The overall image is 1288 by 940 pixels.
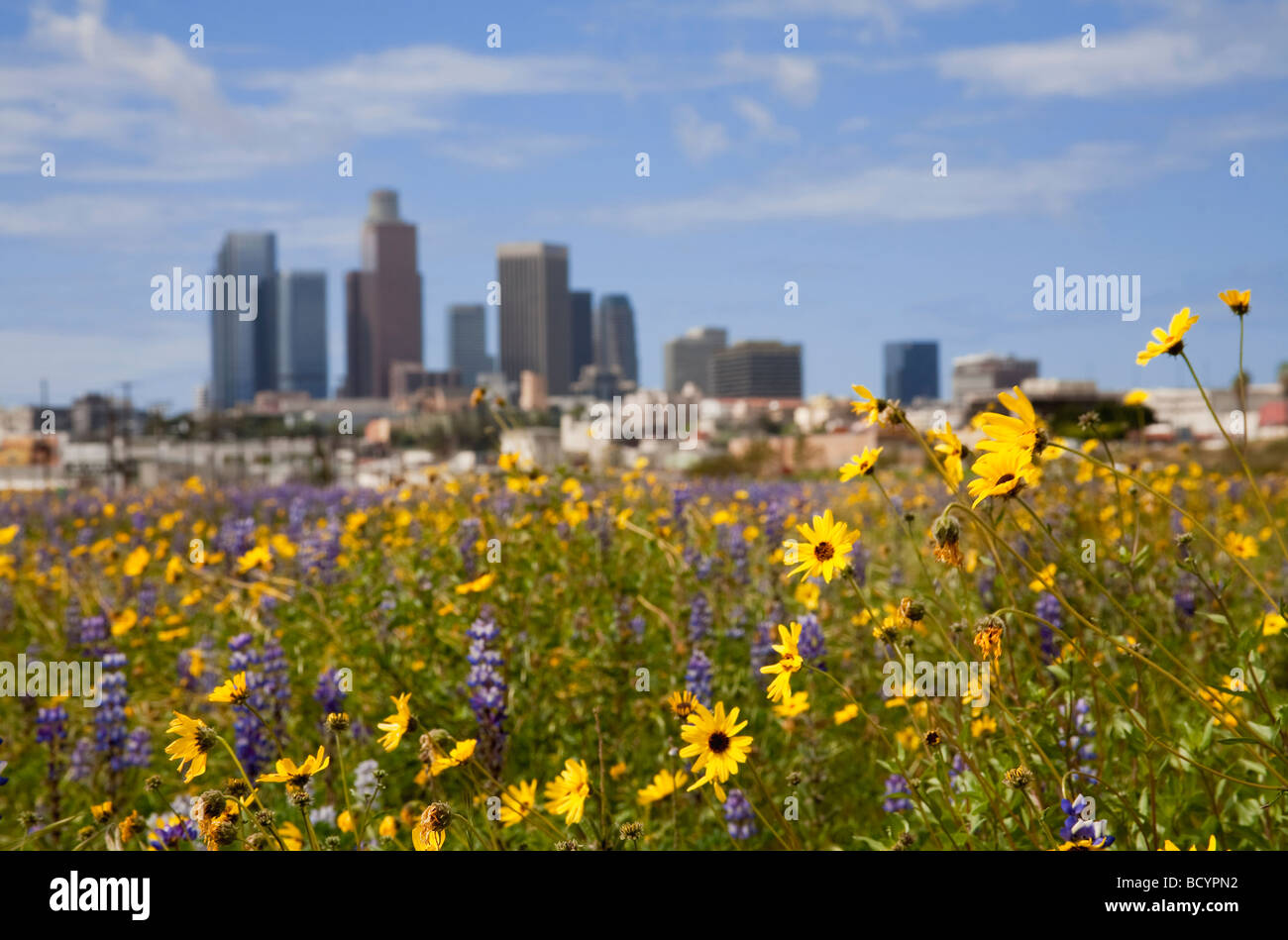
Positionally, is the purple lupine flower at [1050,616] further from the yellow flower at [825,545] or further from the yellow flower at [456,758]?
the yellow flower at [456,758]

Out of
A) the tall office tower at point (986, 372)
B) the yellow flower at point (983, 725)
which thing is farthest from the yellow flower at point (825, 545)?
the tall office tower at point (986, 372)

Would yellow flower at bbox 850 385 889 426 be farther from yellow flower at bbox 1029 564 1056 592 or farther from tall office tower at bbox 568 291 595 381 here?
tall office tower at bbox 568 291 595 381

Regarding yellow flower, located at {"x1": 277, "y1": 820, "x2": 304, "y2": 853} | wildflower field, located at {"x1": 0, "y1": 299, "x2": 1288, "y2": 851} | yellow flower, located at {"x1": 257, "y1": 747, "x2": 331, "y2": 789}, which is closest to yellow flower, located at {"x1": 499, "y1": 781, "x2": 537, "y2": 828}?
wildflower field, located at {"x1": 0, "y1": 299, "x2": 1288, "y2": 851}

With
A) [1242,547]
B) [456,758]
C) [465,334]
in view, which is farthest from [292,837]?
[465,334]

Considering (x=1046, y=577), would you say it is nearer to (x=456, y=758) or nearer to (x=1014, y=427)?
(x=1014, y=427)

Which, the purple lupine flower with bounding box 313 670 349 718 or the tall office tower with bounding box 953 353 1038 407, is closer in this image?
the purple lupine flower with bounding box 313 670 349 718
